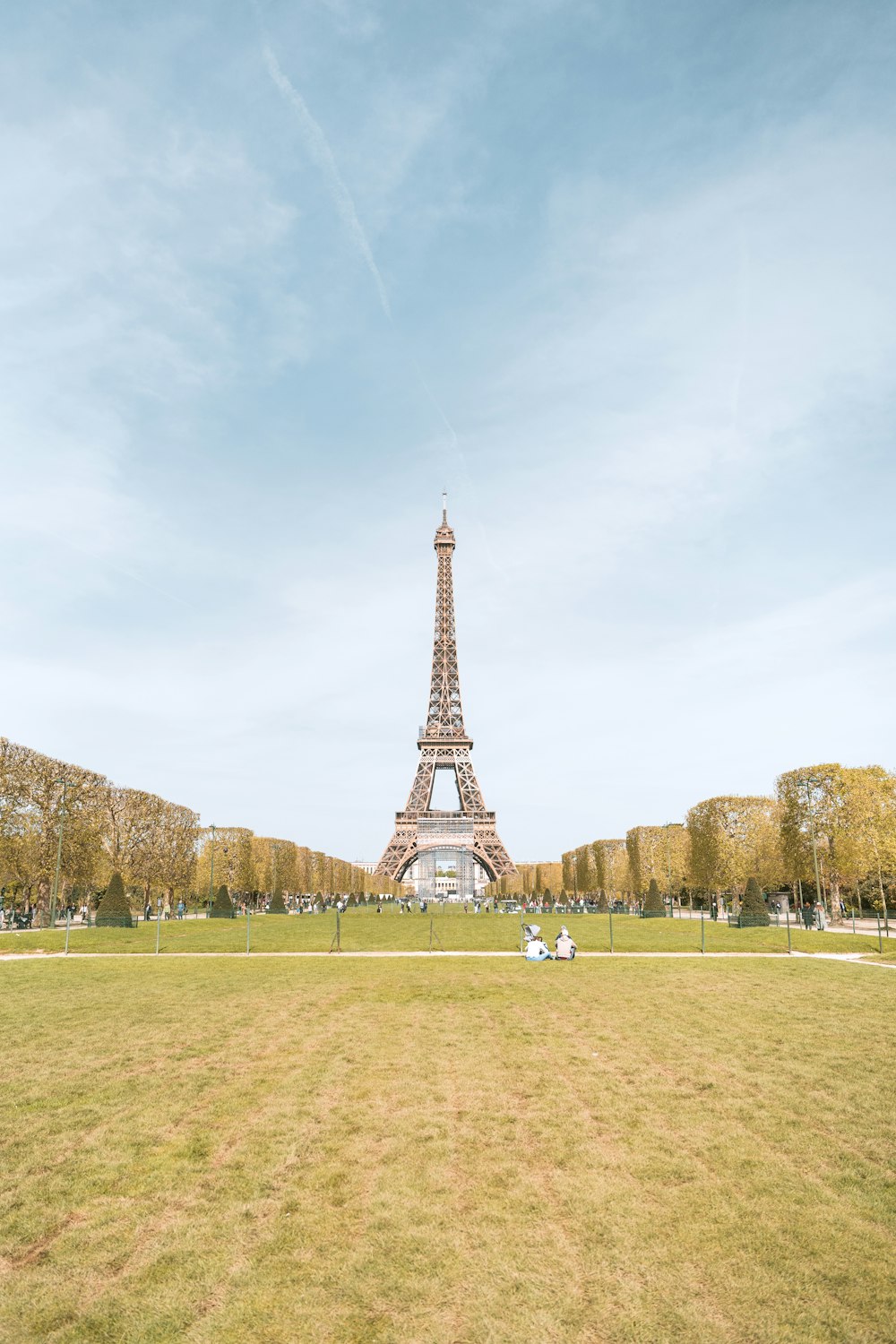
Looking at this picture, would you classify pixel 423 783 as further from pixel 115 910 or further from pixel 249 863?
pixel 115 910

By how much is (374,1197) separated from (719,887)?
5828 centimetres

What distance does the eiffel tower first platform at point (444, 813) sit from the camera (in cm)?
8531

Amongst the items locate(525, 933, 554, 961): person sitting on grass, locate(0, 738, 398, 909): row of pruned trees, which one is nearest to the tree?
locate(0, 738, 398, 909): row of pruned trees

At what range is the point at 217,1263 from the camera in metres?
5.93

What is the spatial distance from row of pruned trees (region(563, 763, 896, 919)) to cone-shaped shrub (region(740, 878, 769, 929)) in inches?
221

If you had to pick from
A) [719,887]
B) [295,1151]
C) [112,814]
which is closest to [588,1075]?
[295,1151]

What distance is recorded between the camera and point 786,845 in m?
54.8

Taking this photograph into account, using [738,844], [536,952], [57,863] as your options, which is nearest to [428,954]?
[536,952]

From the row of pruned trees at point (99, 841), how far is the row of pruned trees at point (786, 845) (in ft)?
106

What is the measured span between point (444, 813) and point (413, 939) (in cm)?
6255

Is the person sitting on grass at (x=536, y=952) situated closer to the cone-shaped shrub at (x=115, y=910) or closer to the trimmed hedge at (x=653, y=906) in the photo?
the cone-shaped shrub at (x=115, y=910)

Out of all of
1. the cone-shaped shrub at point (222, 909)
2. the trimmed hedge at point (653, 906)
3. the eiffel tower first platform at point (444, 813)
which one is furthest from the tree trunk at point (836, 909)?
the cone-shaped shrub at point (222, 909)

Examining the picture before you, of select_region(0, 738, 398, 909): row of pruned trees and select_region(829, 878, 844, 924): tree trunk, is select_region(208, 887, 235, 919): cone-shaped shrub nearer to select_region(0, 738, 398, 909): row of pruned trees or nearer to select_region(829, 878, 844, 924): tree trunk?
select_region(0, 738, 398, 909): row of pruned trees

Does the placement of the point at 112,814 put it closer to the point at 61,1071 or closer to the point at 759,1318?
the point at 61,1071
